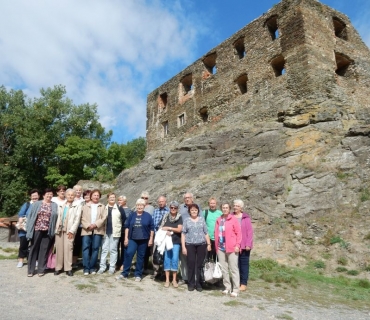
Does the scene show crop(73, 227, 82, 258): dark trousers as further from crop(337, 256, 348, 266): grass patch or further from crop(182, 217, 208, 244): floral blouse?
crop(337, 256, 348, 266): grass patch

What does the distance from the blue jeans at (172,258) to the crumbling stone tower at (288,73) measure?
9201mm

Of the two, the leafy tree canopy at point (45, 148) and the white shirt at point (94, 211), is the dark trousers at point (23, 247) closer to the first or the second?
the white shirt at point (94, 211)

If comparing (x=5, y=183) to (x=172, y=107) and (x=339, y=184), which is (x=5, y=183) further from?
(x=339, y=184)

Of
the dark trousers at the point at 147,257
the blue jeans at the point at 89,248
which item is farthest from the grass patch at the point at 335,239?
the blue jeans at the point at 89,248

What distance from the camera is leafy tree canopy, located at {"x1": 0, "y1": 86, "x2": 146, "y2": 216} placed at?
93.9 ft

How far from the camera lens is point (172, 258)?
6203mm

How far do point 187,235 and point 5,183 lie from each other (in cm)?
2841

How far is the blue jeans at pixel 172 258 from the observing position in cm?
619

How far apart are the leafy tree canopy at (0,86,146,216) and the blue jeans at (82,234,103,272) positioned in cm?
2152

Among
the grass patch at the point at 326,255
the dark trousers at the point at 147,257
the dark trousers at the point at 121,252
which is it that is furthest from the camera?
the grass patch at the point at 326,255

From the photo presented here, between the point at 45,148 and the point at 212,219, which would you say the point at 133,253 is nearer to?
the point at 212,219

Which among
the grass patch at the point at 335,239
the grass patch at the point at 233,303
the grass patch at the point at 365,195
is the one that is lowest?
the grass patch at the point at 233,303

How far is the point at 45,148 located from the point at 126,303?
28189 mm

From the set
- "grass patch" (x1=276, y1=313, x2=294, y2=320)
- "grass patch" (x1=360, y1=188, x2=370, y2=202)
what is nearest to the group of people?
"grass patch" (x1=276, y1=313, x2=294, y2=320)
